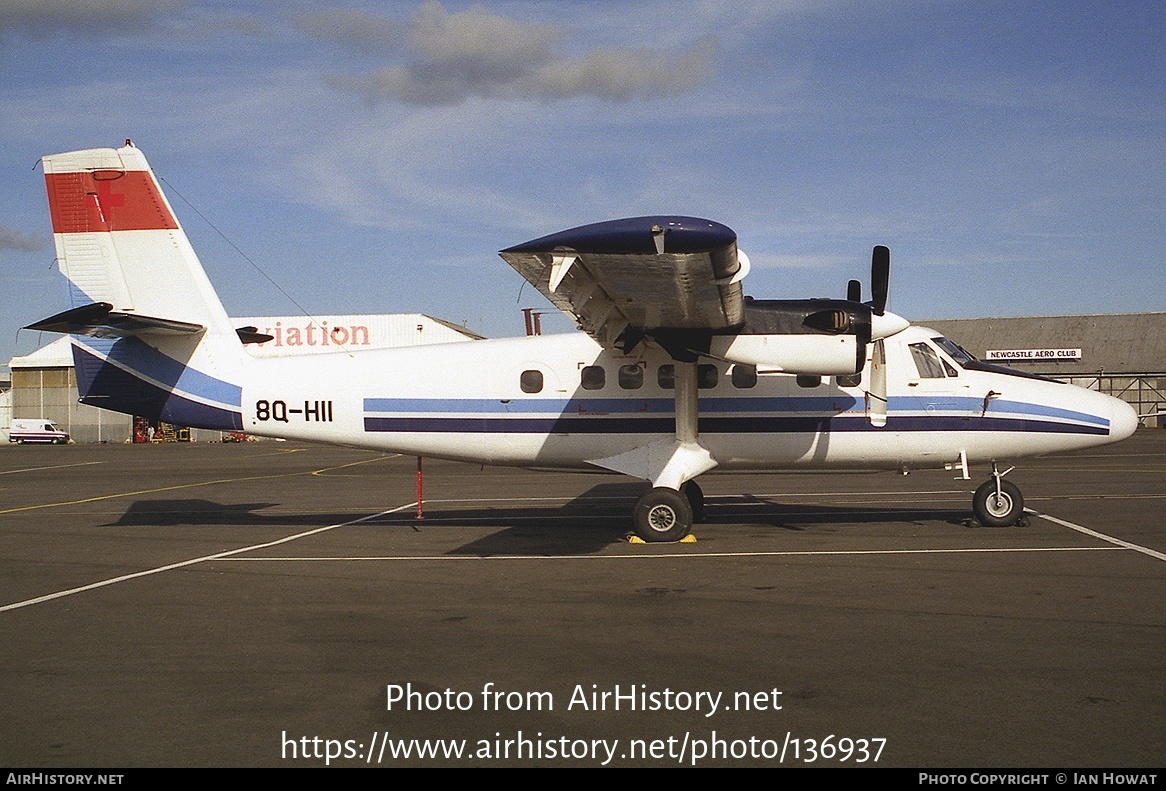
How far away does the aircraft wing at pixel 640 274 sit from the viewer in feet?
A: 29.8

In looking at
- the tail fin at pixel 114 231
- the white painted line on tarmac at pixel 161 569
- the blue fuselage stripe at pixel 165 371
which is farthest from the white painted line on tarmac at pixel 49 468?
the white painted line on tarmac at pixel 161 569

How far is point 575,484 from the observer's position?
2244 cm

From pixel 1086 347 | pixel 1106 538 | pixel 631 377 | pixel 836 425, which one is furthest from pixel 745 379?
pixel 1086 347

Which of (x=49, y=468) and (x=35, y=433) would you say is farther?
(x=35, y=433)

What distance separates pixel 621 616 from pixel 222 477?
22.1 m

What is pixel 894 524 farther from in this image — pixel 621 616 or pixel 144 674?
pixel 144 674

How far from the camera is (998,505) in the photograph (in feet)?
44.5

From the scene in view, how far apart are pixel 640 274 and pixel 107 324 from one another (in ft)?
26.3

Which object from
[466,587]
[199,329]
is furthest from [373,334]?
[466,587]

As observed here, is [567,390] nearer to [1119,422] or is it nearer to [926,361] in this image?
[926,361]

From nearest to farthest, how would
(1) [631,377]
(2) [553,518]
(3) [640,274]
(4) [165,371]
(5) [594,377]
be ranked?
(3) [640,274] → (1) [631,377] → (5) [594,377] → (4) [165,371] → (2) [553,518]

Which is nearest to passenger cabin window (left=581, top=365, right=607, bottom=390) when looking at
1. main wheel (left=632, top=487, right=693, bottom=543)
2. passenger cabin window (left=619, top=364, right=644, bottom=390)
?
passenger cabin window (left=619, top=364, right=644, bottom=390)

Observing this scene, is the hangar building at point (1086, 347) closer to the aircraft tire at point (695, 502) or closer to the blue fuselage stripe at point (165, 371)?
the aircraft tire at point (695, 502)

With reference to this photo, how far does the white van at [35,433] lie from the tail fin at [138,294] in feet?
161
